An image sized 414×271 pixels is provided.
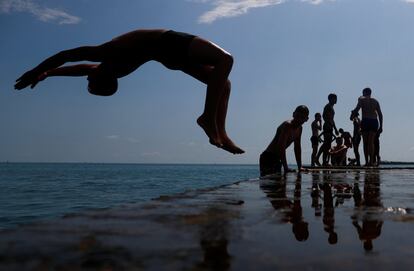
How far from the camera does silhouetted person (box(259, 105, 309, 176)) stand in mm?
6891

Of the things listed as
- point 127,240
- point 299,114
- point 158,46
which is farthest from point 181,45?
point 299,114

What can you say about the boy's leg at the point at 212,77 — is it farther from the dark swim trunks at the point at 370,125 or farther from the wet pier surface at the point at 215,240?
the dark swim trunks at the point at 370,125

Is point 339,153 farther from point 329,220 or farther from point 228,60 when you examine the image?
point 329,220

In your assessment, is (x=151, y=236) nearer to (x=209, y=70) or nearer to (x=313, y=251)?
(x=313, y=251)

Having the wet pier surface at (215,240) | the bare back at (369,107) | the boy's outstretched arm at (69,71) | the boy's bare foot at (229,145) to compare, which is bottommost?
the wet pier surface at (215,240)

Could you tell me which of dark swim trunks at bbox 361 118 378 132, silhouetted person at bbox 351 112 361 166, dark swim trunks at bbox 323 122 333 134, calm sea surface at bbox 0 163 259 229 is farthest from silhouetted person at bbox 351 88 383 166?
calm sea surface at bbox 0 163 259 229

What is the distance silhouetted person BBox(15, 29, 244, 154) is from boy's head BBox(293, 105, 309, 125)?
10.2 ft

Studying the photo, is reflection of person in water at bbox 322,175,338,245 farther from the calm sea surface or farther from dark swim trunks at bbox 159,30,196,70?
the calm sea surface

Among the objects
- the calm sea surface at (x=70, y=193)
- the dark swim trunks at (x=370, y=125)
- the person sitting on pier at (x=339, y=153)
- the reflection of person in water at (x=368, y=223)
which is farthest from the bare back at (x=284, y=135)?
the person sitting on pier at (x=339, y=153)

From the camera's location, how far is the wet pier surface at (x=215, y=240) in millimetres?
961

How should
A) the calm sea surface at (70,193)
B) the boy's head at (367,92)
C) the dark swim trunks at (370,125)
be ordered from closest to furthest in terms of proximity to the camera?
the dark swim trunks at (370,125) < the boy's head at (367,92) < the calm sea surface at (70,193)

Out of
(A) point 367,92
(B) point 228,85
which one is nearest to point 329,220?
(B) point 228,85

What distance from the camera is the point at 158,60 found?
149 inches

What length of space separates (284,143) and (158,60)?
4.15 meters
